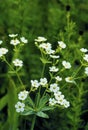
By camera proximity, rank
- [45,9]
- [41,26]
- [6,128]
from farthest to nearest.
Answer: [45,9] < [41,26] < [6,128]

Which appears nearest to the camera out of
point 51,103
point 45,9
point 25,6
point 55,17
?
point 51,103

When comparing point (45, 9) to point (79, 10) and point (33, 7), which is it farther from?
point (79, 10)

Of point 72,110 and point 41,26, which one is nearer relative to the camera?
point 72,110

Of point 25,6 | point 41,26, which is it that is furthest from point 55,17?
point 25,6

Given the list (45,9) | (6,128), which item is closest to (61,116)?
(6,128)

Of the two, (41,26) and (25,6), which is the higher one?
(25,6)

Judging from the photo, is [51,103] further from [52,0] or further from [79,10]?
[52,0]

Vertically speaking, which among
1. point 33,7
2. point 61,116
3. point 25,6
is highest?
point 25,6
